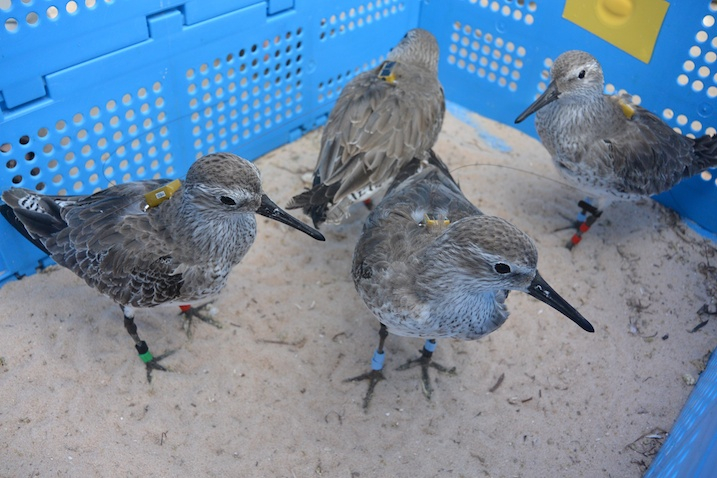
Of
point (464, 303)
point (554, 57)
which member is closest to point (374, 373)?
point (464, 303)

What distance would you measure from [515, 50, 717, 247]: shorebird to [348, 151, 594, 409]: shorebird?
1.00m

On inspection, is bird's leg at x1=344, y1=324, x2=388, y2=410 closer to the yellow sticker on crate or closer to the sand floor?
the sand floor

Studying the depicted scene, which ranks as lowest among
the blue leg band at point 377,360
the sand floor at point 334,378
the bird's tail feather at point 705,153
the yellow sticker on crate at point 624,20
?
the sand floor at point 334,378

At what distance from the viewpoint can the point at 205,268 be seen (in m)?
3.03

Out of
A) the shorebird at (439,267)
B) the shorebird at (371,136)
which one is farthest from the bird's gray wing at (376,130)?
the shorebird at (439,267)

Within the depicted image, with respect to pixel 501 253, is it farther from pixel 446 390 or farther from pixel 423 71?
pixel 423 71

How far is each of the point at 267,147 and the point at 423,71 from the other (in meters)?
1.36

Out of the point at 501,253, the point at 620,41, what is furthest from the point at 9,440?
the point at 620,41

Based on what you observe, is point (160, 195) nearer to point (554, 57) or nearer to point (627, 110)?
point (627, 110)

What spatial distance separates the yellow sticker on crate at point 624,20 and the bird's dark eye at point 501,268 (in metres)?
2.71

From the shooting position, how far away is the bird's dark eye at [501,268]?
7.97 feet

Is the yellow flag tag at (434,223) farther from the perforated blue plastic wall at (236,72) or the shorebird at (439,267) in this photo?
the perforated blue plastic wall at (236,72)

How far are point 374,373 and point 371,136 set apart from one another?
4.81ft

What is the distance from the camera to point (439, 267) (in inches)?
103
